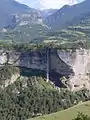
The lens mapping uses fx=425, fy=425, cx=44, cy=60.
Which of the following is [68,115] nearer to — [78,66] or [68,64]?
[68,64]

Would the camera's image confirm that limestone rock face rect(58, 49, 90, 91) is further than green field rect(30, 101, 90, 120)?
Yes

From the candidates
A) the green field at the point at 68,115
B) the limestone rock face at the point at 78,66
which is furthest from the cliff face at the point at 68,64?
the green field at the point at 68,115

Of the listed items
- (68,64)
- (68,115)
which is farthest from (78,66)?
(68,115)

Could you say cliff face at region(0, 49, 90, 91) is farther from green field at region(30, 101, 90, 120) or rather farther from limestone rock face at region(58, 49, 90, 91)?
green field at region(30, 101, 90, 120)

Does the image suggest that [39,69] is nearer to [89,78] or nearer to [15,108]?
[89,78]

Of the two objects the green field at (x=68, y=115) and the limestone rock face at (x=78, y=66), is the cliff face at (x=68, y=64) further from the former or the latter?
the green field at (x=68, y=115)

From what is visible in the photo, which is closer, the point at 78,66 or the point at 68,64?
the point at 68,64

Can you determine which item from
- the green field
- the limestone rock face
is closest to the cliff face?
the limestone rock face

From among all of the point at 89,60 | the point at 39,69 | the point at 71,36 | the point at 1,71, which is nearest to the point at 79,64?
the point at 89,60
